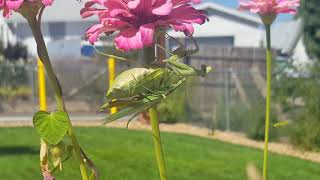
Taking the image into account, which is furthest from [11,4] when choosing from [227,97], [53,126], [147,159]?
[227,97]

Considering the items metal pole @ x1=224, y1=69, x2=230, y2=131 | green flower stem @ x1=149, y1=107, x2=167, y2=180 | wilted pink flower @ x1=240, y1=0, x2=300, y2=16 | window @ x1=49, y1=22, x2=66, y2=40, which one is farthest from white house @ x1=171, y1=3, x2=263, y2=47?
green flower stem @ x1=149, y1=107, x2=167, y2=180

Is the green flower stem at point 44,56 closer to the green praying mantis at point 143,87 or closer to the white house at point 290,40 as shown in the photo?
the green praying mantis at point 143,87

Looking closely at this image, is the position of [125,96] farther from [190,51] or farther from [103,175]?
[103,175]

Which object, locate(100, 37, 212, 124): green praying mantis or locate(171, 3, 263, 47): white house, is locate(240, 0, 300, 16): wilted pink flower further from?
locate(171, 3, 263, 47): white house

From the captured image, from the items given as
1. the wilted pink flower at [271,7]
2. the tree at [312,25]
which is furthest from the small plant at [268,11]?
the tree at [312,25]

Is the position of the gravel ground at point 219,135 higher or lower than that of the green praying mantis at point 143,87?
lower

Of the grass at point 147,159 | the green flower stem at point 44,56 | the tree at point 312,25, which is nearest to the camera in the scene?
the green flower stem at point 44,56

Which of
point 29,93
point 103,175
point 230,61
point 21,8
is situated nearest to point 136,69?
point 21,8

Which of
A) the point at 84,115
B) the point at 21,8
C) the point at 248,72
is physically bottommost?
the point at 84,115
